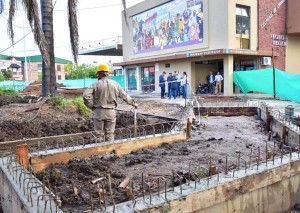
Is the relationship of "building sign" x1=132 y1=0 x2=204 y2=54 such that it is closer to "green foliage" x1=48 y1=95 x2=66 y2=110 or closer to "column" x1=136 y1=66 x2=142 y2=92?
"column" x1=136 y1=66 x2=142 y2=92

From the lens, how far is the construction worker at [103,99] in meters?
5.91

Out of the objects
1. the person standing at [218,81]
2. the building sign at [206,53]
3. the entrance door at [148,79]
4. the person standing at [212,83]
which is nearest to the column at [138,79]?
the entrance door at [148,79]

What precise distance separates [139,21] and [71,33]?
18.7m

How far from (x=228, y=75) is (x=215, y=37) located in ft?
9.04

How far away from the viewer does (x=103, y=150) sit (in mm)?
5051

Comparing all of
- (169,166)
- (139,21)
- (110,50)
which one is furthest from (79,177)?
(110,50)

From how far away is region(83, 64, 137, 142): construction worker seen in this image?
5906 millimetres

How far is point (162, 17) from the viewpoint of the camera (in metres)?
25.6

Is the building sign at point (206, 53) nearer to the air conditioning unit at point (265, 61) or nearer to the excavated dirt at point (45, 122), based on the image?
the air conditioning unit at point (265, 61)

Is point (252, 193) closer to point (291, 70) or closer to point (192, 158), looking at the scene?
point (192, 158)

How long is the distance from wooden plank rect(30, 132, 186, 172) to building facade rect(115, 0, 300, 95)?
1491 cm

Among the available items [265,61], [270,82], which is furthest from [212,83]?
[270,82]

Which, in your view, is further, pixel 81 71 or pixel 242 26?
pixel 81 71

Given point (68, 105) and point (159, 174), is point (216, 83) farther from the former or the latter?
point (159, 174)
